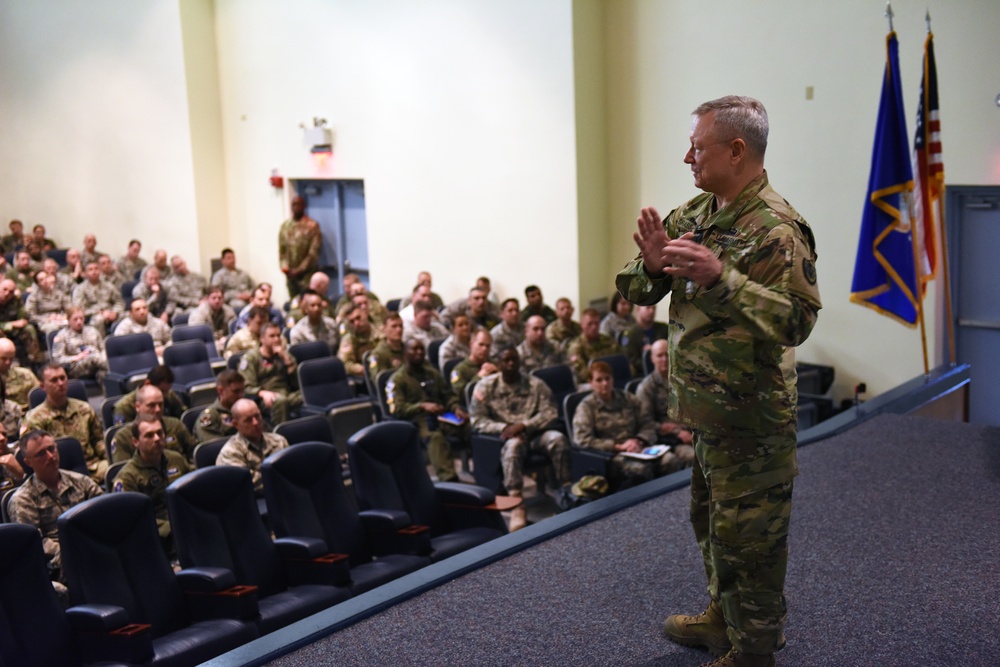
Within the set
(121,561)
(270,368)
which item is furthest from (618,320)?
(121,561)

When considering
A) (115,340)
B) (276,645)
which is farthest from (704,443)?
(115,340)

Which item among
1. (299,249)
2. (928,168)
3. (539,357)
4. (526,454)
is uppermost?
(928,168)

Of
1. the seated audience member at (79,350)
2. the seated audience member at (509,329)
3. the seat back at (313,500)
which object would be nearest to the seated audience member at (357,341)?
the seated audience member at (509,329)

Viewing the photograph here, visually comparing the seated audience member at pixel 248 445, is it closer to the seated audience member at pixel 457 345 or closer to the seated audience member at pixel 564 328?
the seated audience member at pixel 457 345

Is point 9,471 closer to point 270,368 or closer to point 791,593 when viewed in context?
point 270,368

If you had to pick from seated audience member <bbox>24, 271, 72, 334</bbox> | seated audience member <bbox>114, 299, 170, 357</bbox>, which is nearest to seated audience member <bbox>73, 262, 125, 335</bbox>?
seated audience member <bbox>24, 271, 72, 334</bbox>

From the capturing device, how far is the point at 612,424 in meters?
6.09

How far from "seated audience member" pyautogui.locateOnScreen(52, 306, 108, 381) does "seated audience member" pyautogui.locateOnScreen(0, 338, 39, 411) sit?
121cm

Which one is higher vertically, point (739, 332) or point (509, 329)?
point (739, 332)

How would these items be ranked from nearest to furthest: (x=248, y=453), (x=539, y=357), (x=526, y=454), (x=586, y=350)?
(x=248, y=453), (x=526, y=454), (x=539, y=357), (x=586, y=350)

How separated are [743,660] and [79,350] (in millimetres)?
8010

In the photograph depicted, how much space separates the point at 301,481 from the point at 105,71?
11.0 metres

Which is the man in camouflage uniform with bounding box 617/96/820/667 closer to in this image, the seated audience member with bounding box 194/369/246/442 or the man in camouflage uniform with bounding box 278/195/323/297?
the seated audience member with bounding box 194/369/246/442

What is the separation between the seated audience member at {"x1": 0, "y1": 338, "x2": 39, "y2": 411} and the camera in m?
7.26
